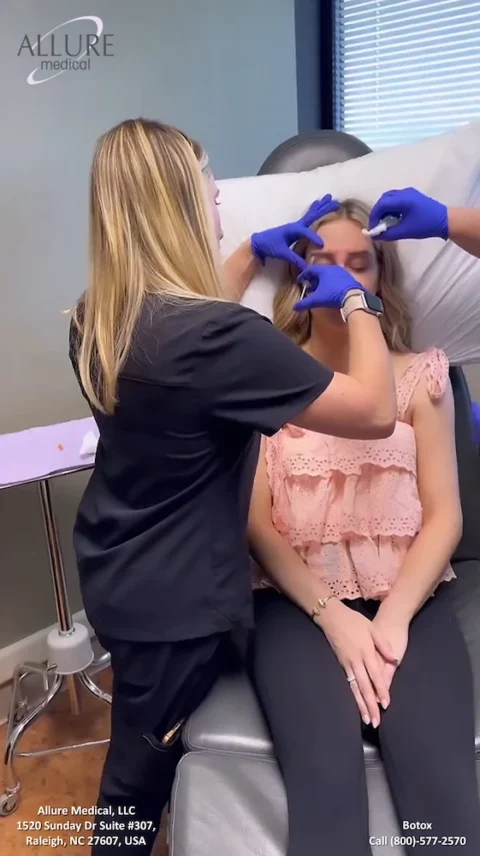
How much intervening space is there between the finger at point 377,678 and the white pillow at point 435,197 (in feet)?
1.77

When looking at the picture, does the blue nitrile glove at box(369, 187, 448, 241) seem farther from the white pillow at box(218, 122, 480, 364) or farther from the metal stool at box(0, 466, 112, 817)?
the metal stool at box(0, 466, 112, 817)

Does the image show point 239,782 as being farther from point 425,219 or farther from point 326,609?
point 425,219

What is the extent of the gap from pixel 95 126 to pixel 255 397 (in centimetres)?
99

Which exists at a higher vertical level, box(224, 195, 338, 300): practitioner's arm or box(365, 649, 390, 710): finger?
box(224, 195, 338, 300): practitioner's arm

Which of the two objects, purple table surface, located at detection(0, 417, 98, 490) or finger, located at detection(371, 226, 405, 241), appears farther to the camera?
purple table surface, located at detection(0, 417, 98, 490)

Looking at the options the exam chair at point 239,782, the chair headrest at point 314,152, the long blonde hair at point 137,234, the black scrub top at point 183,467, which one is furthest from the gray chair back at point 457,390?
the long blonde hair at point 137,234

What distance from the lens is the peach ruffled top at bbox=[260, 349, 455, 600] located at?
1.10 metres

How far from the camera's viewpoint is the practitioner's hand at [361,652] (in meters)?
0.93

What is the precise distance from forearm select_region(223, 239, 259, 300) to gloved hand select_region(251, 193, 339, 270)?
29 millimetres

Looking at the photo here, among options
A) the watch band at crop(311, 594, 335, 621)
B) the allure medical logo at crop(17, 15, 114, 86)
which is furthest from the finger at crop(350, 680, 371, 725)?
the allure medical logo at crop(17, 15, 114, 86)

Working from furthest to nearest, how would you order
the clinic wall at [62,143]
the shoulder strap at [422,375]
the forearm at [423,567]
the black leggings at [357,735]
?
the clinic wall at [62,143], the shoulder strap at [422,375], the forearm at [423,567], the black leggings at [357,735]

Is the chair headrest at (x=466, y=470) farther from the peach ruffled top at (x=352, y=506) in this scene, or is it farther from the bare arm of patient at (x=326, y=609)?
the bare arm of patient at (x=326, y=609)

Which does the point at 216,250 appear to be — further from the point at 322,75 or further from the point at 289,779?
the point at 322,75

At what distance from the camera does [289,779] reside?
86cm
